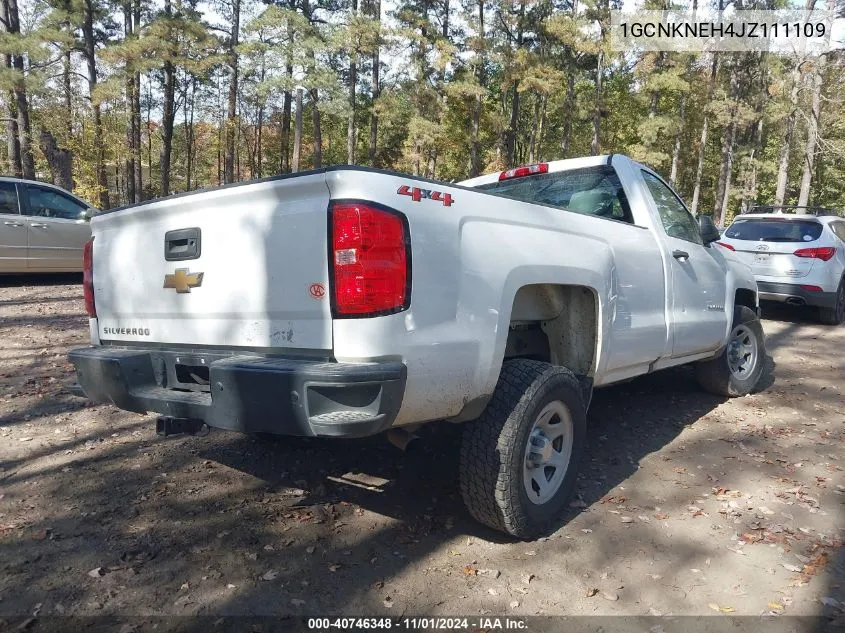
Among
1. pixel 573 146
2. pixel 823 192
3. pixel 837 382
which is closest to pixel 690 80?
pixel 573 146

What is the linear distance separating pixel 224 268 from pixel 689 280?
11.1ft

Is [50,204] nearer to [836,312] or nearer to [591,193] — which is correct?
[591,193]

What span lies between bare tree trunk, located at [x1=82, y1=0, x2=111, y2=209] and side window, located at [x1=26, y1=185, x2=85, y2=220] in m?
13.0

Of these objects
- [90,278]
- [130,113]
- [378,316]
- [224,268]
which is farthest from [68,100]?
[378,316]

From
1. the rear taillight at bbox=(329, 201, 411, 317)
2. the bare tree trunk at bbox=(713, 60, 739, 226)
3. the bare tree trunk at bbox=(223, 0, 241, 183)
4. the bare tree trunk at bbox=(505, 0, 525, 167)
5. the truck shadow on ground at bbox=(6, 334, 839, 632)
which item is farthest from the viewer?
the bare tree trunk at bbox=(713, 60, 739, 226)

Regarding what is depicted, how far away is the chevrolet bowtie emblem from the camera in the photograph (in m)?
2.72

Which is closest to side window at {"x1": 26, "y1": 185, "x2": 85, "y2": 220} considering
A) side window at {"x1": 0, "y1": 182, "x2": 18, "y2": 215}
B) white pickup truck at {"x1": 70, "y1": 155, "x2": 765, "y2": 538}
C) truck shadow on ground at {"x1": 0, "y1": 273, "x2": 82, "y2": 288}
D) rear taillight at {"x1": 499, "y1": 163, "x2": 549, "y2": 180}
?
side window at {"x1": 0, "y1": 182, "x2": 18, "y2": 215}

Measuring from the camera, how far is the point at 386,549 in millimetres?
2826

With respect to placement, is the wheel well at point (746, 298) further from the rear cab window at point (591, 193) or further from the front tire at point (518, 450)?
the front tire at point (518, 450)

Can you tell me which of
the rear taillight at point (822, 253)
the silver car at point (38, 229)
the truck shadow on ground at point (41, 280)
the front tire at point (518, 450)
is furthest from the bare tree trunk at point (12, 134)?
the rear taillight at point (822, 253)

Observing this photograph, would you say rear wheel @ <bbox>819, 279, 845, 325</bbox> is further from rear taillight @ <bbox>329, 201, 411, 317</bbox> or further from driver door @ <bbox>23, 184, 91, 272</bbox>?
driver door @ <bbox>23, 184, 91, 272</bbox>

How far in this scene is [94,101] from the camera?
20875mm

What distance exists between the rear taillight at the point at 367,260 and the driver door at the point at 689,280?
2.60 meters

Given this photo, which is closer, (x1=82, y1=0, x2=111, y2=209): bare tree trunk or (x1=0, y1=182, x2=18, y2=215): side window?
(x1=0, y1=182, x2=18, y2=215): side window
